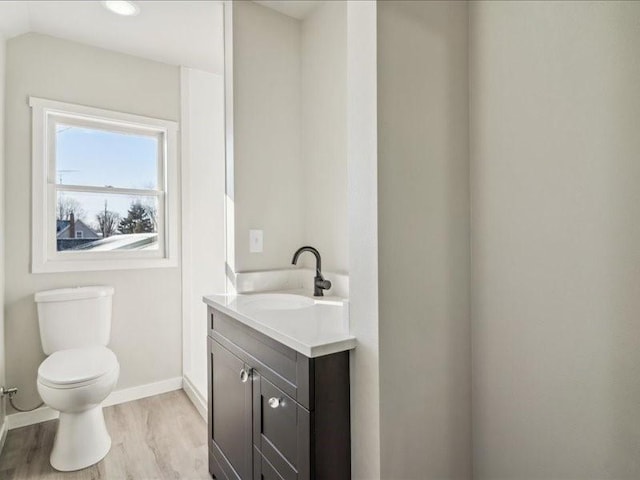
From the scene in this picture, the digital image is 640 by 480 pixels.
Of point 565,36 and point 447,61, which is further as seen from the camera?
point 447,61

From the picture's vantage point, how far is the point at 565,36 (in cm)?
99

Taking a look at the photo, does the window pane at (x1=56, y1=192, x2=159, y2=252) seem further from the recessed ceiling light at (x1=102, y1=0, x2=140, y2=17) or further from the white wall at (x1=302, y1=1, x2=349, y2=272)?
the white wall at (x1=302, y1=1, x2=349, y2=272)

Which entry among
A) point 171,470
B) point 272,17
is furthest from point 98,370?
point 272,17

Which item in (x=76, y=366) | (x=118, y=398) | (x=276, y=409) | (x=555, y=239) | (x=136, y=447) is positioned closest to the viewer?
(x=555, y=239)

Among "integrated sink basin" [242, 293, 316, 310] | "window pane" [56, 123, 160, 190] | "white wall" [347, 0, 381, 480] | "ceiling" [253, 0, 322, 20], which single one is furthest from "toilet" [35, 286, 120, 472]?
"ceiling" [253, 0, 322, 20]

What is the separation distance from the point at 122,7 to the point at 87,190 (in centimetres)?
114

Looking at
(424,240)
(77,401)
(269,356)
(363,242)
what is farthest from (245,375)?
(77,401)

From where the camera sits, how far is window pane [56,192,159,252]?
2295 millimetres

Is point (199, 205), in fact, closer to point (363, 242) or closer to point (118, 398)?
point (118, 398)

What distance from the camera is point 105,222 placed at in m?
2.42

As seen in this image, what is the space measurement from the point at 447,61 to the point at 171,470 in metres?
2.15

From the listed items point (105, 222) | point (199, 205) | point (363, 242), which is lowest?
point (363, 242)

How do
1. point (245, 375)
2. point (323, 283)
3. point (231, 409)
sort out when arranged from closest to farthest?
1. point (245, 375)
2. point (231, 409)
3. point (323, 283)

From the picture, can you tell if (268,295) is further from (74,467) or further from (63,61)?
(63,61)
